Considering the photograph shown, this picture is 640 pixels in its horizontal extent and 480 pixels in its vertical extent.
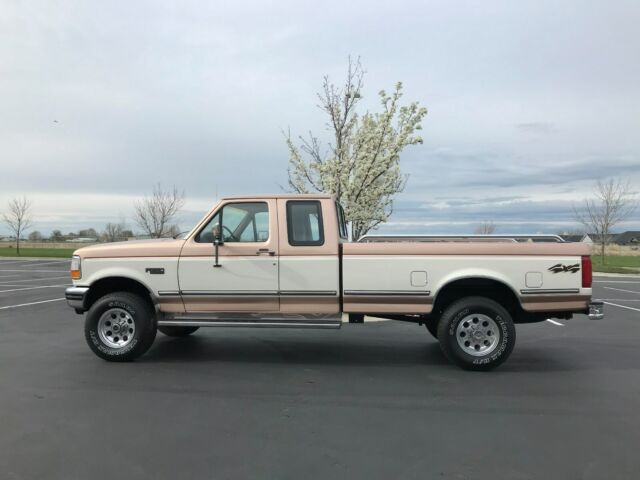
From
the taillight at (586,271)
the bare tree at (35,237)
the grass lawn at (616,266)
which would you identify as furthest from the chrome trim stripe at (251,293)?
the bare tree at (35,237)

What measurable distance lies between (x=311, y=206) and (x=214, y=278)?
1537 millimetres

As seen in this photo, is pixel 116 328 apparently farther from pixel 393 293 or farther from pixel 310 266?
pixel 393 293

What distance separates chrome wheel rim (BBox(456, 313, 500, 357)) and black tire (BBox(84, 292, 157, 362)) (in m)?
3.84

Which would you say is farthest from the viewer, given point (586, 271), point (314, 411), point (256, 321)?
point (256, 321)

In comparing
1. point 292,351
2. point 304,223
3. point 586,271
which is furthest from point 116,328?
point 586,271

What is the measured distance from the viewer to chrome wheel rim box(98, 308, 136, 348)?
6.16 metres

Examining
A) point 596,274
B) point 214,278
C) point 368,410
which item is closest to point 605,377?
point 368,410

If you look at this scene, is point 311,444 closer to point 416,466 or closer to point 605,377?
point 416,466

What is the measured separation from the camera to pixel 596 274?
24.3 meters

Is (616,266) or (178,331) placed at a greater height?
(178,331)

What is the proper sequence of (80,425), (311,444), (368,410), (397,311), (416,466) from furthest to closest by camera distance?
(397,311)
(368,410)
(80,425)
(311,444)
(416,466)

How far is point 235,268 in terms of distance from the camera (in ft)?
20.0

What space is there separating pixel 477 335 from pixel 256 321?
269cm

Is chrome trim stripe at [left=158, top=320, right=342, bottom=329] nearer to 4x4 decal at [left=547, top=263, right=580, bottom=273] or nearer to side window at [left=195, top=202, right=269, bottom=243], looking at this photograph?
side window at [left=195, top=202, right=269, bottom=243]
